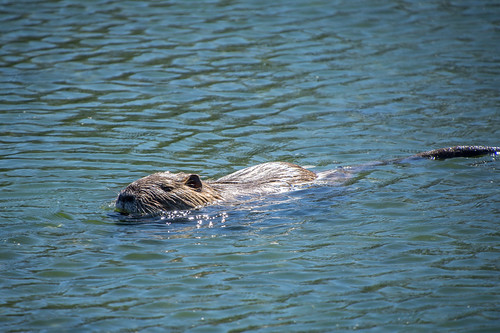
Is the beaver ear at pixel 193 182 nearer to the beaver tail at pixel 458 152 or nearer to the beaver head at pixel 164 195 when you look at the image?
the beaver head at pixel 164 195

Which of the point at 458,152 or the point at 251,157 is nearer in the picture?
the point at 458,152

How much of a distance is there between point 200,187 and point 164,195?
1.35 ft

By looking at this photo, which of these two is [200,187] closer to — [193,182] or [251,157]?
[193,182]

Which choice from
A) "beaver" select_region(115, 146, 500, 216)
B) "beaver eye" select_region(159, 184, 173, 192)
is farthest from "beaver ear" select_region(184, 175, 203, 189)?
"beaver eye" select_region(159, 184, 173, 192)

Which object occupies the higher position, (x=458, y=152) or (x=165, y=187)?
(x=165, y=187)

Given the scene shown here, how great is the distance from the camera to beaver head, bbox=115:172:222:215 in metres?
7.37

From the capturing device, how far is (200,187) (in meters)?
7.58

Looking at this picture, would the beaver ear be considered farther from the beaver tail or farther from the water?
the beaver tail

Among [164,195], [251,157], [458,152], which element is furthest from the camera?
[251,157]

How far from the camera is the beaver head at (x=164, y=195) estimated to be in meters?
7.37

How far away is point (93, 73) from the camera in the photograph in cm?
1274

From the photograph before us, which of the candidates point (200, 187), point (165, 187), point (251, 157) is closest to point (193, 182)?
point (200, 187)

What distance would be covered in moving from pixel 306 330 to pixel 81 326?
65.7 inches

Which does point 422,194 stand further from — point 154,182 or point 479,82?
point 479,82
